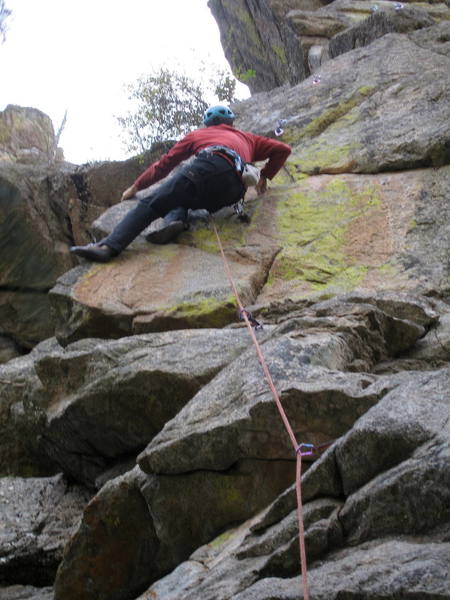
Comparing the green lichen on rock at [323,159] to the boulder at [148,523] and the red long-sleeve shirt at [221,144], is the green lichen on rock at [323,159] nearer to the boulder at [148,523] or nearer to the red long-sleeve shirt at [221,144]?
the red long-sleeve shirt at [221,144]

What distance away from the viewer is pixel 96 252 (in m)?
7.94

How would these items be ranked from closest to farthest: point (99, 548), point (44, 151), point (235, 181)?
Result: point (99, 548)
point (235, 181)
point (44, 151)

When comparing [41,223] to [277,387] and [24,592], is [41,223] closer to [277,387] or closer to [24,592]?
[24,592]

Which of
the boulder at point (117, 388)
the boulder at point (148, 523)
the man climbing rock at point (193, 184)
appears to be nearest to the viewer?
the boulder at point (148, 523)

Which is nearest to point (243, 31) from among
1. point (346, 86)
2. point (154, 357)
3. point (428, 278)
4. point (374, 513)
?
point (346, 86)

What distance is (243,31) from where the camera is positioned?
1736cm

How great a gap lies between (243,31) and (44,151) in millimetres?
8279

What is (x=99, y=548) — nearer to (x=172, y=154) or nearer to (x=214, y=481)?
(x=214, y=481)

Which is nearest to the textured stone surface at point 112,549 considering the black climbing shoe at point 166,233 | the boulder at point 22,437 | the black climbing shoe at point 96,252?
the boulder at point 22,437

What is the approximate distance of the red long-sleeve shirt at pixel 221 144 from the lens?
8.62m

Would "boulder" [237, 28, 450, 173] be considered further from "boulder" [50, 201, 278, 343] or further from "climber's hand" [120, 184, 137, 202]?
"climber's hand" [120, 184, 137, 202]

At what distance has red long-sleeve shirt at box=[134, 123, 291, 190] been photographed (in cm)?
862

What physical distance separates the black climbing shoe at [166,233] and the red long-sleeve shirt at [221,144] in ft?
2.55

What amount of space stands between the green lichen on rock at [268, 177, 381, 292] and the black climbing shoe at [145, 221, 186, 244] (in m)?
1.18
